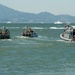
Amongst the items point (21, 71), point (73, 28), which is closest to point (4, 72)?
point (21, 71)

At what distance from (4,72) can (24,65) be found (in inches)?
170

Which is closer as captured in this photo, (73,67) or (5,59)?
(73,67)

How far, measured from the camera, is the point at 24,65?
123 ft

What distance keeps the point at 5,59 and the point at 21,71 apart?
8556mm

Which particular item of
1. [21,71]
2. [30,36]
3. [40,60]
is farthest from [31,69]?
[30,36]

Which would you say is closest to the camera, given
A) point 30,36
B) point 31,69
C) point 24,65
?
point 31,69

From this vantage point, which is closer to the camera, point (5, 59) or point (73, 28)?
point (5, 59)

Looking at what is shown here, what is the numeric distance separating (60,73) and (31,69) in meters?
2.99

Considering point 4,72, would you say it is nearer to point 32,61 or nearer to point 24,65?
point 24,65

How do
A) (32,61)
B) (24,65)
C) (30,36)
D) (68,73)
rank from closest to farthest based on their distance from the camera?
(68,73)
(24,65)
(32,61)
(30,36)

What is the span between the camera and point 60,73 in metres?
33.0

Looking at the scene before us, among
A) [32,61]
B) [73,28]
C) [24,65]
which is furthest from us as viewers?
[73,28]

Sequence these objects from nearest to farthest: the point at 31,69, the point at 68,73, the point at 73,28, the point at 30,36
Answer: the point at 68,73, the point at 31,69, the point at 73,28, the point at 30,36

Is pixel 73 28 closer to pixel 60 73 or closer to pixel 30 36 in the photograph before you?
pixel 30 36
